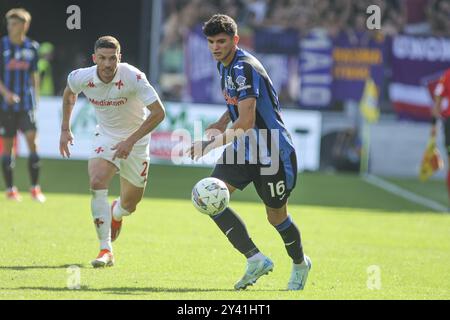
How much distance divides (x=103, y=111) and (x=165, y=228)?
3.15 m

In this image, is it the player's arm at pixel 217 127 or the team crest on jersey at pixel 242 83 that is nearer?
the team crest on jersey at pixel 242 83

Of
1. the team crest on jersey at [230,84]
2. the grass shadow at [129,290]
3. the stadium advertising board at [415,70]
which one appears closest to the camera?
the grass shadow at [129,290]

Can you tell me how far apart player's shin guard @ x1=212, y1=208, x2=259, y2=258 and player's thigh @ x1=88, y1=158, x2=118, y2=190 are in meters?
1.51

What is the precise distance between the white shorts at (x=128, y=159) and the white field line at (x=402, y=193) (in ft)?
25.5

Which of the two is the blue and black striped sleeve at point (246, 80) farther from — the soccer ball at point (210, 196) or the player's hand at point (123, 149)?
the player's hand at point (123, 149)

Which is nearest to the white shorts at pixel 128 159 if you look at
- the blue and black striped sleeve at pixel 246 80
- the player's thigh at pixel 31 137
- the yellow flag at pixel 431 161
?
the blue and black striped sleeve at pixel 246 80

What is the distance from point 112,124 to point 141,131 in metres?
0.74

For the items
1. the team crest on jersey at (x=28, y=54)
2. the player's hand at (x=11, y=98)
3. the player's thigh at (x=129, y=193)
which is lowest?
the player's thigh at (x=129, y=193)

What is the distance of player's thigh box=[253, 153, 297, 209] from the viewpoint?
826 centimetres

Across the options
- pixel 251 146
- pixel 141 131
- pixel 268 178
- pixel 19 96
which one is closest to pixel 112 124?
pixel 141 131

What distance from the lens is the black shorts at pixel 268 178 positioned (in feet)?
27.1

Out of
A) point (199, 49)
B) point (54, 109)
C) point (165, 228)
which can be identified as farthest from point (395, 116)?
point (165, 228)

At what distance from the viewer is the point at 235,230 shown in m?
8.41

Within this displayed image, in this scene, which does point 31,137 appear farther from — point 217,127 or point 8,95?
point 217,127
